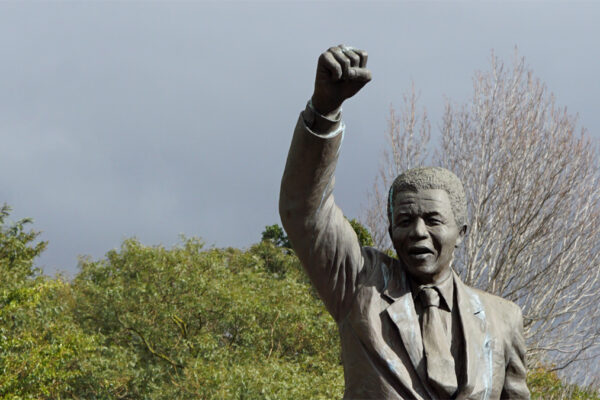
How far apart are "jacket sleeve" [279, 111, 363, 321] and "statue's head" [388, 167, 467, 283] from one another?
0.69ft

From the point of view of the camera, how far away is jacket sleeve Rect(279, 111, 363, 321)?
3.30 m

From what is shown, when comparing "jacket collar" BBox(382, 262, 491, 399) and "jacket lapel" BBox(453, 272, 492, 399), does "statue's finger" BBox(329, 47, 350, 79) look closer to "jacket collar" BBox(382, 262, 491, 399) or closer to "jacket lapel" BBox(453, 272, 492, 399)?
"jacket collar" BBox(382, 262, 491, 399)

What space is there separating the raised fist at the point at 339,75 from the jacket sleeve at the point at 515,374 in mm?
1338

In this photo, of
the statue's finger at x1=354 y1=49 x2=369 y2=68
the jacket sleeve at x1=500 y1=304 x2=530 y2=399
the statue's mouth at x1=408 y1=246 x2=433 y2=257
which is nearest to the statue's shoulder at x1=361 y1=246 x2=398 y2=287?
the statue's mouth at x1=408 y1=246 x2=433 y2=257

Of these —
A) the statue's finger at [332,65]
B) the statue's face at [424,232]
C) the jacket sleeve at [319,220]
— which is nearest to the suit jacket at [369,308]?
Answer: the jacket sleeve at [319,220]

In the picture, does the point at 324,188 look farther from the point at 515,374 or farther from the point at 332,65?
the point at 515,374

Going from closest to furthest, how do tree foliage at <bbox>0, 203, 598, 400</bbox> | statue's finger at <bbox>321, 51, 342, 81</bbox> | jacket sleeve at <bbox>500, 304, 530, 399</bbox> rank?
1. statue's finger at <bbox>321, 51, 342, 81</bbox>
2. jacket sleeve at <bbox>500, 304, 530, 399</bbox>
3. tree foliage at <bbox>0, 203, 598, 400</bbox>

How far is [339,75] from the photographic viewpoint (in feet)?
10.3

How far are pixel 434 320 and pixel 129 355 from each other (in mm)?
13267

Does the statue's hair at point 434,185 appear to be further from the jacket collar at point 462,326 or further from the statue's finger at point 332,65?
the statue's finger at point 332,65

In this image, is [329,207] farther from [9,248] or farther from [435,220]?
[9,248]

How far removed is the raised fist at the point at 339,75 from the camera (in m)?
3.16

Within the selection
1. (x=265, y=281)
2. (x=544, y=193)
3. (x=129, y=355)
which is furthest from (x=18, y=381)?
(x=544, y=193)

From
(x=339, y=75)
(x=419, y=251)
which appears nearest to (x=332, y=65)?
(x=339, y=75)
